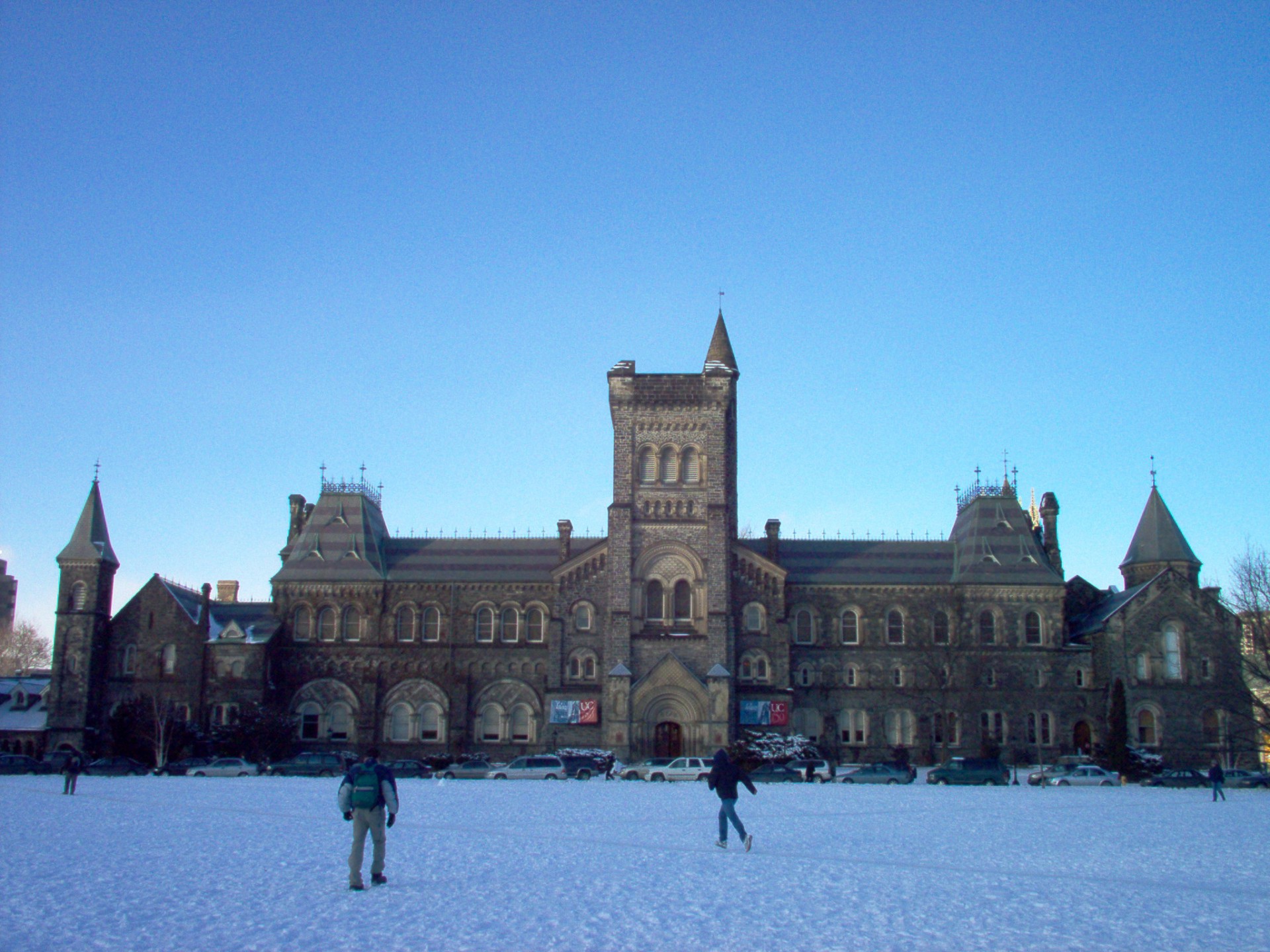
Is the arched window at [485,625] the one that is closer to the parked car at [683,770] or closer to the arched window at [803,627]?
the arched window at [803,627]

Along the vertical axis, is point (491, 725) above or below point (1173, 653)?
below

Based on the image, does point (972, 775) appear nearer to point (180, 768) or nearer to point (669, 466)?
point (669, 466)

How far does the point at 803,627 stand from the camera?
64.0 meters

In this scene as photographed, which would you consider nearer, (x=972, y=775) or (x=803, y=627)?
(x=972, y=775)

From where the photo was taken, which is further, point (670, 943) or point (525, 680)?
point (525, 680)

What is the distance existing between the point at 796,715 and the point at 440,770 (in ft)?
62.6

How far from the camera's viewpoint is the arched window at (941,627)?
63719mm

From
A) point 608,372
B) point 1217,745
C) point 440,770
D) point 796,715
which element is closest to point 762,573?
point 796,715

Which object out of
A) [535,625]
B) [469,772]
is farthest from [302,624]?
[469,772]

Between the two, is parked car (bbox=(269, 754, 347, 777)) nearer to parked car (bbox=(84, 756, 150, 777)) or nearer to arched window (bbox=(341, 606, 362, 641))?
parked car (bbox=(84, 756, 150, 777))

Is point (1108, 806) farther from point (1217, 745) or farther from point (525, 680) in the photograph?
point (525, 680)

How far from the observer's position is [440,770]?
177ft

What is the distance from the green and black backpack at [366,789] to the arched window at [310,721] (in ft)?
163

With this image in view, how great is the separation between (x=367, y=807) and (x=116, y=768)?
41452 mm
